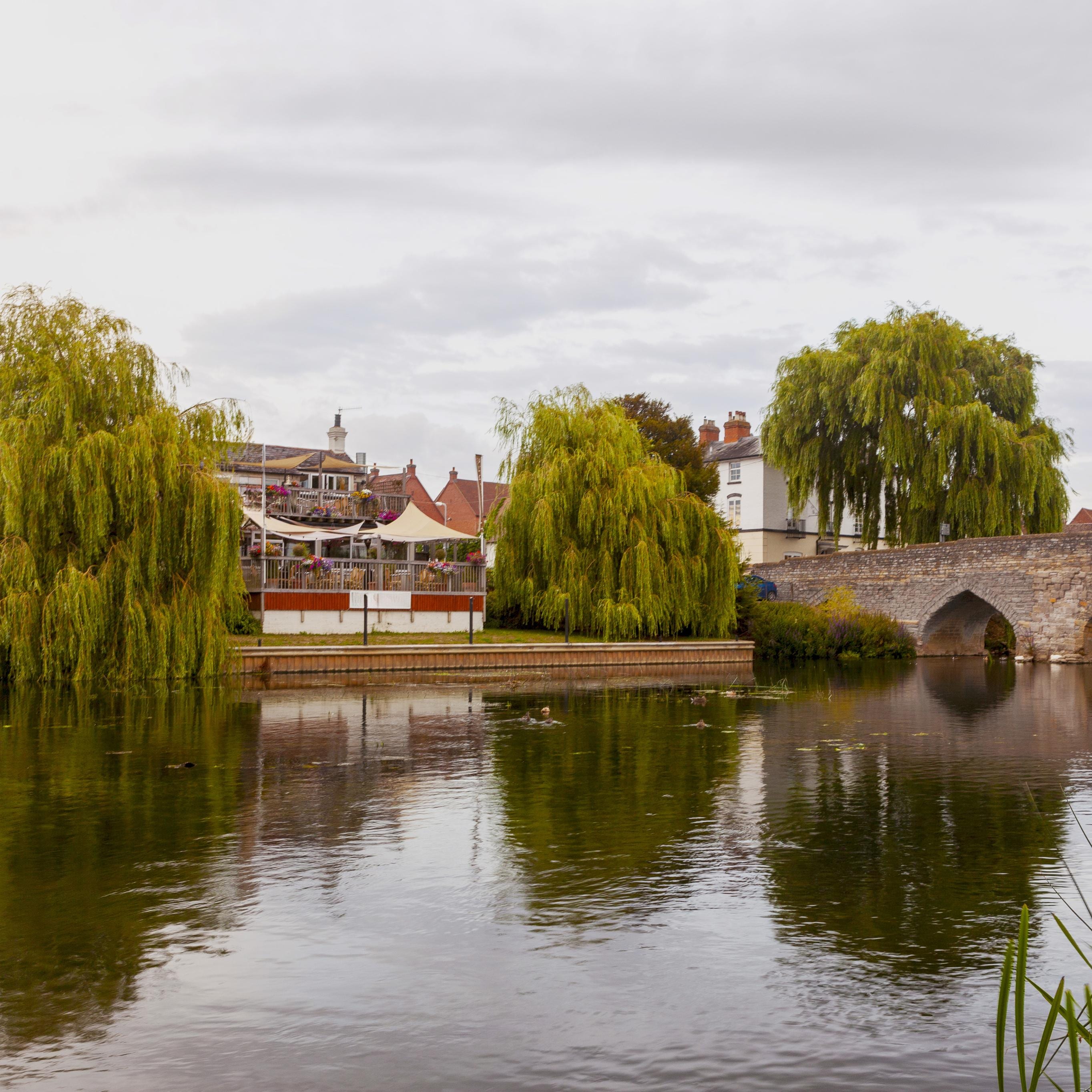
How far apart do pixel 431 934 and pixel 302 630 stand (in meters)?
25.9

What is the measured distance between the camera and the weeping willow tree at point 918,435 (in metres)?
42.3

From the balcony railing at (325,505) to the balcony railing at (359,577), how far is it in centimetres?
521

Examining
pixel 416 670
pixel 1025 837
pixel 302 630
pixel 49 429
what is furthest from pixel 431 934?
pixel 302 630

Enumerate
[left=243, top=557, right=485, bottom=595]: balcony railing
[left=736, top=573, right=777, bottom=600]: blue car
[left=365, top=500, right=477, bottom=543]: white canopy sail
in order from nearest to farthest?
[left=243, top=557, right=485, bottom=595]: balcony railing, [left=365, top=500, right=477, bottom=543]: white canopy sail, [left=736, top=573, right=777, bottom=600]: blue car

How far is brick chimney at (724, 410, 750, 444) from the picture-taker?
66.6 meters

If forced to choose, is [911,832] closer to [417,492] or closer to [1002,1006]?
[1002,1006]

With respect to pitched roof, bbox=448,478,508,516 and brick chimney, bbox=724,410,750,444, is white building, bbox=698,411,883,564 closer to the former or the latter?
brick chimney, bbox=724,410,750,444

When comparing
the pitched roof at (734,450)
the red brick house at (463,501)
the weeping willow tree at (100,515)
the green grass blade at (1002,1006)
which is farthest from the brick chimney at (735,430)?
the green grass blade at (1002,1006)

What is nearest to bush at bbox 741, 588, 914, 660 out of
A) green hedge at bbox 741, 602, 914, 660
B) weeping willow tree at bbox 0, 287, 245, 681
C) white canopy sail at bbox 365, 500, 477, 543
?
green hedge at bbox 741, 602, 914, 660

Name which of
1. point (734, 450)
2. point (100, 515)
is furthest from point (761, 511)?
point (100, 515)

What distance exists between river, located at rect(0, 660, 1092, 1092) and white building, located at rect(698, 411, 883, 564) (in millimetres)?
45953

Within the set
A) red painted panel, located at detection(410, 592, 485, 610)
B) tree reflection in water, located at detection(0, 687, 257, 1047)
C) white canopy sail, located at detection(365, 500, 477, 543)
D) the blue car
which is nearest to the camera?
tree reflection in water, located at detection(0, 687, 257, 1047)

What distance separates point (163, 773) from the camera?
12.3 meters

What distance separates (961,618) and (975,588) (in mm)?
4086
